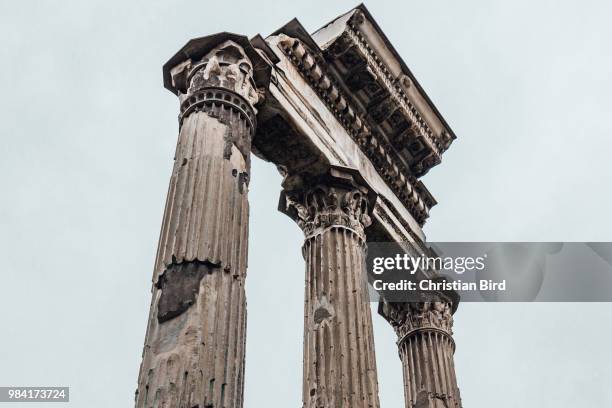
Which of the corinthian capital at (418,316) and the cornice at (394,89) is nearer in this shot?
the cornice at (394,89)

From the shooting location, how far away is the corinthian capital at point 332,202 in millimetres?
14211

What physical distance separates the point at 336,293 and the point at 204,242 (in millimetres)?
3926

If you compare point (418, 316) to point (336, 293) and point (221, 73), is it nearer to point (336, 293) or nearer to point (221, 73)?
point (336, 293)

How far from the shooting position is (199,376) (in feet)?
26.7

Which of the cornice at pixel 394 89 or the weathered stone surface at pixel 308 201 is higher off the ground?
A: the cornice at pixel 394 89

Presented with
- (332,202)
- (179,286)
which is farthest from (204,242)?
(332,202)

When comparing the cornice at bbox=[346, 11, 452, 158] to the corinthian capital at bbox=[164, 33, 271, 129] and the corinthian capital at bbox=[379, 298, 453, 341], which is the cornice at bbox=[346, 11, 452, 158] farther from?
the corinthian capital at bbox=[164, 33, 271, 129]

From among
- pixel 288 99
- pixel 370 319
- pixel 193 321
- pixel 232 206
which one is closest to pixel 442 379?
pixel 370 319

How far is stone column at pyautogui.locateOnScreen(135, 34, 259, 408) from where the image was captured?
325 inches

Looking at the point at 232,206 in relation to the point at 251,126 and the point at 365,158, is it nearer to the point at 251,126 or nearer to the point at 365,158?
the point at 251,126

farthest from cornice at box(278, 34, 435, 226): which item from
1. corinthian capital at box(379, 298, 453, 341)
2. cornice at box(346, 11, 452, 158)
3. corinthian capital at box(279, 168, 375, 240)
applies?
corinthian capital at box(379, 298, 453, 341)

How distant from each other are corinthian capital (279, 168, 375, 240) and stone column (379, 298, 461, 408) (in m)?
2.80

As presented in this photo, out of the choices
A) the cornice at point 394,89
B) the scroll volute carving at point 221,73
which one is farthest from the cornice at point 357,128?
the scroll volute carving at point 221,73

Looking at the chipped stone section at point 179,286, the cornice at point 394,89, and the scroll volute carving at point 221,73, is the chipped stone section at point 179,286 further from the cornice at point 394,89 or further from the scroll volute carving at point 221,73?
the cornice at point 394,89
